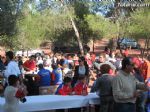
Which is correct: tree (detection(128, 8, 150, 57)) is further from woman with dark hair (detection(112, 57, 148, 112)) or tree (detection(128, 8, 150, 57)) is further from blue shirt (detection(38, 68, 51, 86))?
woman with dark hair (detection(112, 57, 148, 112))

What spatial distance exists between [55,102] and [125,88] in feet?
6.31

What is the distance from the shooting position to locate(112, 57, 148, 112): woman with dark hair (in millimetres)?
7543

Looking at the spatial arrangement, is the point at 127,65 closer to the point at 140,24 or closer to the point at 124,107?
the point at 124,107

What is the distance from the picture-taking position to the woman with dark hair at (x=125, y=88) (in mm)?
7543

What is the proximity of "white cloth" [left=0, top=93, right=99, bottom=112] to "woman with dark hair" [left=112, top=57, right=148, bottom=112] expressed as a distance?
1.60 meters

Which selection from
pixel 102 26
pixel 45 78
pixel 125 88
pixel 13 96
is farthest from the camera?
pixel 102 26

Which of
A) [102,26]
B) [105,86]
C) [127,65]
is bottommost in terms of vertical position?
[105,86]

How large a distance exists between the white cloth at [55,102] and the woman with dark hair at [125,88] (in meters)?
1.60

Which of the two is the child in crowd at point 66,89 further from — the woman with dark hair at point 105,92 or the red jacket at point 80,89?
the woman with dark hair at point 105,92

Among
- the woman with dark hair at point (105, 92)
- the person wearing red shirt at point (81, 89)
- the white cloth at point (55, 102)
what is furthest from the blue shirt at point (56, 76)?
the woman with dark hair at point (105, 92)

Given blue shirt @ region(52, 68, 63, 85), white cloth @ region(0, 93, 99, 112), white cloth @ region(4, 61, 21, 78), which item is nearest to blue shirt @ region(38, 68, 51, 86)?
blue shirt @ region(52, 68, 63, 85)

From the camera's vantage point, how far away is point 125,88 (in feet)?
24.7

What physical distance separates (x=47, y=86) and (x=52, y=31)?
3324cm

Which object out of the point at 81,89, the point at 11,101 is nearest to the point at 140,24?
the point at 81,89
